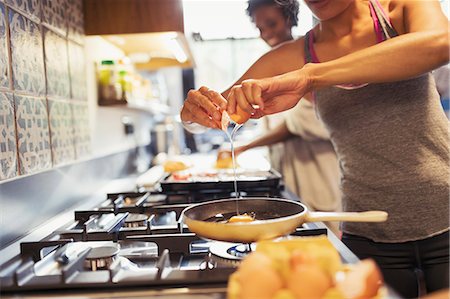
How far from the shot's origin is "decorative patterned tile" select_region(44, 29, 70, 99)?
112 cm

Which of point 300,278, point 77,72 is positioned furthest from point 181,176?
point 300,278

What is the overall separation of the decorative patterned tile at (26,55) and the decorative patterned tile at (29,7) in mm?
15

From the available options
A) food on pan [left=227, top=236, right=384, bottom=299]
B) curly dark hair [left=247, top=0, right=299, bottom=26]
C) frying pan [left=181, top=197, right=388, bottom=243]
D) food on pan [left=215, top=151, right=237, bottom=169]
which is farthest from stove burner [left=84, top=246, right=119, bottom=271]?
curly dark hair [left=247, top=0, right=299, bottom=26]

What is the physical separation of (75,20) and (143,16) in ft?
0.72

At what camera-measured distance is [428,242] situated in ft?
3.06

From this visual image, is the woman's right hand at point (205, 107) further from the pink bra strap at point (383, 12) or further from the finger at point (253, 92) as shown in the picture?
the pink bra strap at point (383, 12)

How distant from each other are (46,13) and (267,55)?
2.01ft

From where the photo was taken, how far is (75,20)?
1349 mm

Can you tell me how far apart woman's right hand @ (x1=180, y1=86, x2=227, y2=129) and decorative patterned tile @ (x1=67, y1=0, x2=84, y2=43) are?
1.81 feet

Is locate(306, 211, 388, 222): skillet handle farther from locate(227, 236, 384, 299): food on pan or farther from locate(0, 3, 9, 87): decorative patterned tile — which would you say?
locate(0, 3, 9, 87): decorative patterned tile

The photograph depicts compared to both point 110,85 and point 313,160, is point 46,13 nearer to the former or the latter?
point 110,85

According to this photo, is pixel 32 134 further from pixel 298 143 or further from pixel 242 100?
pixel 298 143

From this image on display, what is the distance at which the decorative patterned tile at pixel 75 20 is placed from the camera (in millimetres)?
1301

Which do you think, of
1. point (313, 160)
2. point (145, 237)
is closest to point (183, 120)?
point (145, 237)
